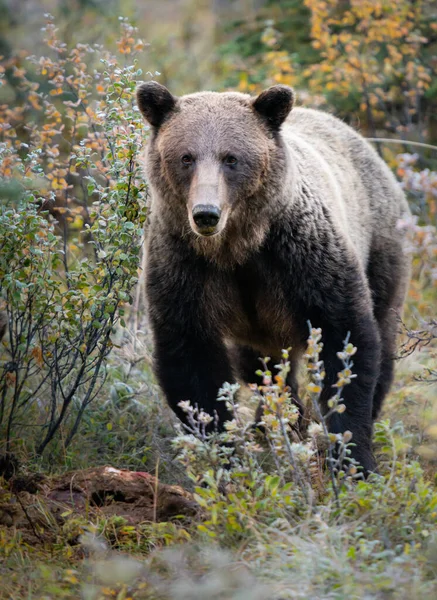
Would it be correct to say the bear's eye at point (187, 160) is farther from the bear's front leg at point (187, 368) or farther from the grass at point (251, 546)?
the grass at point (251, 546)

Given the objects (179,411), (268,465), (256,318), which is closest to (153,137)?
(256,318)

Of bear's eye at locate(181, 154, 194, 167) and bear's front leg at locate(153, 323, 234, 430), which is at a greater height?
bear's eye at locate(181, 154, 194, 167)

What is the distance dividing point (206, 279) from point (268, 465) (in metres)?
1.35

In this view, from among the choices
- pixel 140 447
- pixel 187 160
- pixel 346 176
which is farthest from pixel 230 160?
pixel 140 447

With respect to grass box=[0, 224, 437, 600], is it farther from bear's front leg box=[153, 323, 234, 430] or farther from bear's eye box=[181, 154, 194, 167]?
bear's eye box=[181, 154, 194, 167]

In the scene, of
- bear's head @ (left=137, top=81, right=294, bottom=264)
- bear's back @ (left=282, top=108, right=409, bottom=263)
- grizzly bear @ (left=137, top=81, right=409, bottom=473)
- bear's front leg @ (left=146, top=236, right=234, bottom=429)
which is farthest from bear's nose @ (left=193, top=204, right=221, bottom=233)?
bear's back @ (left=282, top=108, right=409, bottom=263)

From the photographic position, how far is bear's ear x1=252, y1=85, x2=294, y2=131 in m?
5.27

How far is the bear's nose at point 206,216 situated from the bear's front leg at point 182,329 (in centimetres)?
70

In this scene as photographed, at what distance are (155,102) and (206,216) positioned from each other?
1079mm

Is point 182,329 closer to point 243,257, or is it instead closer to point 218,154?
point 243,257

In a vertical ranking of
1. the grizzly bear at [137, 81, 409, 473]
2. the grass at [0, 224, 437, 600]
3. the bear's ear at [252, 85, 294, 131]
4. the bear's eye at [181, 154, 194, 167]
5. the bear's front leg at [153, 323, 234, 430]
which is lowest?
the grass at [0, 224, 437, 600]

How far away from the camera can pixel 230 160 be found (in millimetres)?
5086

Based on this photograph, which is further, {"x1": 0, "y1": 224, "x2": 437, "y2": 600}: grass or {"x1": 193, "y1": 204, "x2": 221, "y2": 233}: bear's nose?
{"x1": 193, "y1": 204, "x2": 221, "y2": 233}: bear's nose

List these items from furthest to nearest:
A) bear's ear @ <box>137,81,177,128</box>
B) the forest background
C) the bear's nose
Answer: bear's ear @ <box>137,81,177,128</box>, the bear's nose, the forest background
